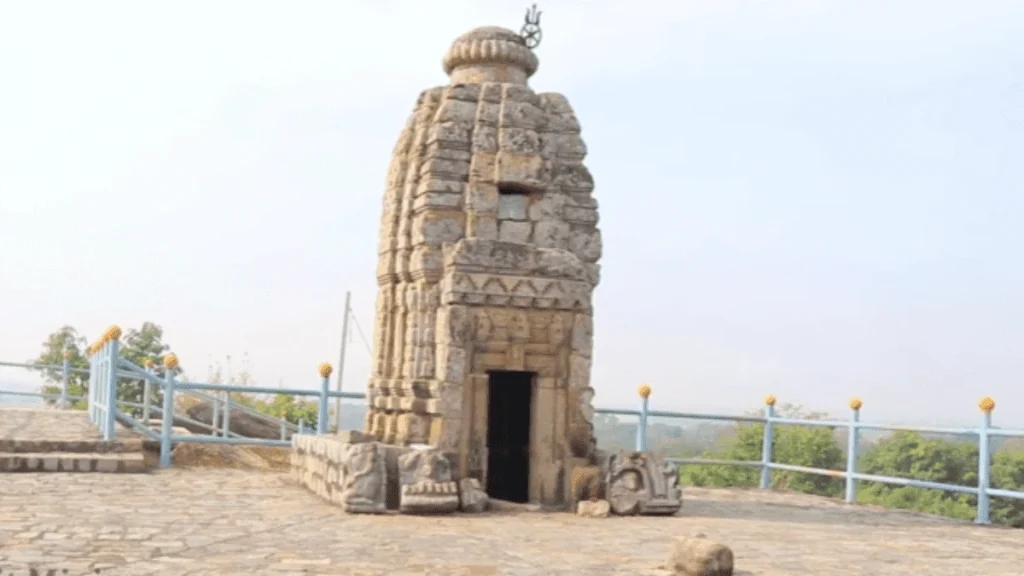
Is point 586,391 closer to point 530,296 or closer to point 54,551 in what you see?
point 530,296

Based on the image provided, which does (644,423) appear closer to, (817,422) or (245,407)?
(817,422)

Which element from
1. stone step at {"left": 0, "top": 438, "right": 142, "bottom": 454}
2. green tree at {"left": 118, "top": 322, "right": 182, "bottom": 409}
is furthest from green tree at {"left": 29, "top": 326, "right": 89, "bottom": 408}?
stone step at {"left": 0, "top": 438, "right": 142, "bottom": 454}

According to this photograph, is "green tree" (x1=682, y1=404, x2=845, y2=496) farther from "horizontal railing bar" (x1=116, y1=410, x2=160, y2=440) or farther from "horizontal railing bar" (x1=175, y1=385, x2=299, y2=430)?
"horizontal railing bar" (x1=116, y1=410, x2=160, y2=440)

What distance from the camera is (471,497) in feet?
34.3

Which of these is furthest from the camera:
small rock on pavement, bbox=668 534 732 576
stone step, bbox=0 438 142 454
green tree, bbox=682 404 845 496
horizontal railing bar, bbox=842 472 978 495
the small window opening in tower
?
green tree, bbox=682 404 845 496

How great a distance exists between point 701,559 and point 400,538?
8.54 ft

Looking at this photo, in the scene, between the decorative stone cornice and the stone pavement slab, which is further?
the decorative stone cornice

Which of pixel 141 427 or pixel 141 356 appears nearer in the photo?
pixel 141 427

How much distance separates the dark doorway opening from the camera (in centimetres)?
1257

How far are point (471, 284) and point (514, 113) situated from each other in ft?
6.43

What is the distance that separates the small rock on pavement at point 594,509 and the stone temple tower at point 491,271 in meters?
0.49

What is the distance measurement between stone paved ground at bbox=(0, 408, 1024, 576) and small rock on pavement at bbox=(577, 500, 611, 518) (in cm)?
20

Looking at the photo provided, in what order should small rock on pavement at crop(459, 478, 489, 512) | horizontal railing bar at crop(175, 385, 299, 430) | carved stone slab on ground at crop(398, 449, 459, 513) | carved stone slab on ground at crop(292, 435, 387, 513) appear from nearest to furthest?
carved stone slab on ground at crop(292, 435, 387, 513), carved stone slab on ground at crop(398, 449, 459, 513), small rock on pavement at crop(459, 478, 489, 512), horizontal railing bar at crop(175, 385, 299, 430)

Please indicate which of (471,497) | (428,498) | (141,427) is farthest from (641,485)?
(141,427)
